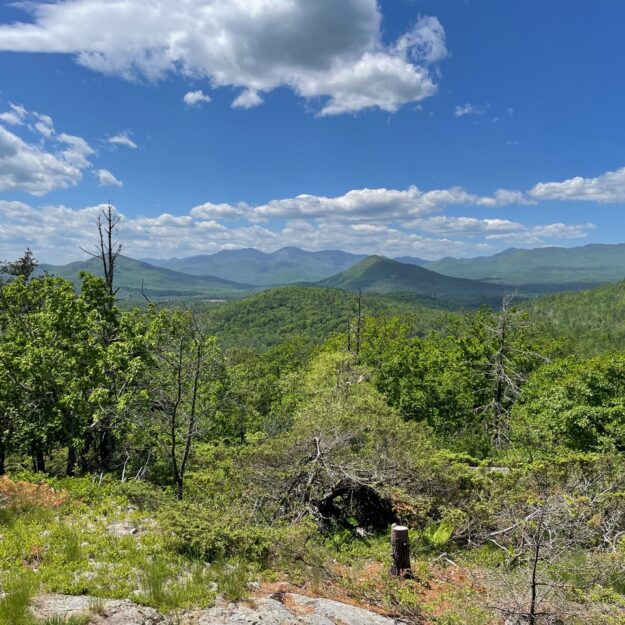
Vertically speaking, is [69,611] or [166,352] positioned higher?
[166,352]

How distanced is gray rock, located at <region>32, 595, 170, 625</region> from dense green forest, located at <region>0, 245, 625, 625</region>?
0.65 feet

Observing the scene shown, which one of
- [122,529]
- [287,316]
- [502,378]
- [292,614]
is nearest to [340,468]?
[122,529]

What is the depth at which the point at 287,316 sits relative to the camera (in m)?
171

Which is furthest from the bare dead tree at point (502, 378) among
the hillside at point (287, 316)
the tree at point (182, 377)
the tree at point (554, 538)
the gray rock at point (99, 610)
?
the hillside at point (287, 316)

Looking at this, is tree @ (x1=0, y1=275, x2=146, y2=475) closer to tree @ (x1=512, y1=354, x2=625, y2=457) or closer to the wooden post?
the wooden post

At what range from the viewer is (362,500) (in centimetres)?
1344

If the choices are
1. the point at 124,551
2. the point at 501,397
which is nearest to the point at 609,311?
the point at 501,397

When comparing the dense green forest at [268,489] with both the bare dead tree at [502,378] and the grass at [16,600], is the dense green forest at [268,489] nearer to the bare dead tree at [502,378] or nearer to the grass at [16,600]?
the grass at [16,600]

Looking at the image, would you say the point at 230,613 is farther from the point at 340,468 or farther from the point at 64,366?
the point at 64,366

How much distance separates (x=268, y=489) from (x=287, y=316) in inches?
6280

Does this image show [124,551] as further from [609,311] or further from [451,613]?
[609,311]

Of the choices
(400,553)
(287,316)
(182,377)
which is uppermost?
(182,377)

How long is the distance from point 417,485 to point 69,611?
31.0 feet

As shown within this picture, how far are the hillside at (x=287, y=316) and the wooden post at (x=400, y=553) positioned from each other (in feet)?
383
